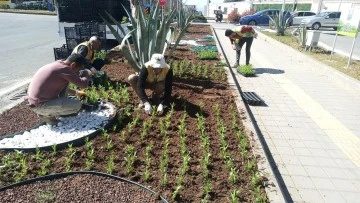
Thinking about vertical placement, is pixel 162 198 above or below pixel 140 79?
below

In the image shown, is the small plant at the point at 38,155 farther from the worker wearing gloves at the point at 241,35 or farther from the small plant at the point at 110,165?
the worker wearing gloves at the point at 241,35

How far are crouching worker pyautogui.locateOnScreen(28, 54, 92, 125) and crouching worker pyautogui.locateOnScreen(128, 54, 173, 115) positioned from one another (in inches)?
37.9

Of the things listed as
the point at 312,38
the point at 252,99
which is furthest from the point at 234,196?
the point at 312,38

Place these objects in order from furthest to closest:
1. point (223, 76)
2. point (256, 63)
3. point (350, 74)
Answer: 1. point (256, 63)
2. point (350, 74)
3. point (223, 76)

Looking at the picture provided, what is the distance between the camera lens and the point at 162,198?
2.90 meters

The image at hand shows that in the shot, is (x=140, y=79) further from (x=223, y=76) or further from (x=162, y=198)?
(x=223, y=76)

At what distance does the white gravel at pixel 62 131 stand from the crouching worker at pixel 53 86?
183 millimetres

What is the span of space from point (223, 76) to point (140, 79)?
3053 millimetres

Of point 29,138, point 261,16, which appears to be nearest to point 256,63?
point 29,138

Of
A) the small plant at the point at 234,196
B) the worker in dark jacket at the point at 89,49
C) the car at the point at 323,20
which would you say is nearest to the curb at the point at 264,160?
the small plant at the point at 234,196

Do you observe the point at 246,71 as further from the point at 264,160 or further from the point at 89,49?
the point at 264,160

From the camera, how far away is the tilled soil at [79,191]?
9.41ft

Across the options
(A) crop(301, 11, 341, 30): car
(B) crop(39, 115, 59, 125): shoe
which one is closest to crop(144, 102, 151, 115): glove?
(B) crop(39, 115, 59, 125): shoe

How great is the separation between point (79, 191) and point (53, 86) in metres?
1.62
